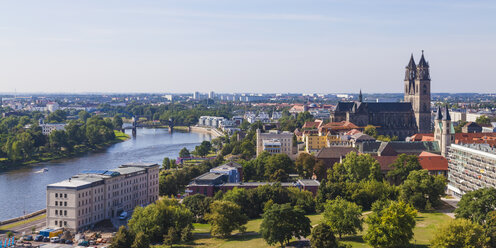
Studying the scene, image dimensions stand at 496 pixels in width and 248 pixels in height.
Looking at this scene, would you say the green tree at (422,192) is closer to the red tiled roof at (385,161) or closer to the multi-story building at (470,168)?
the multi-story building at (470,168)

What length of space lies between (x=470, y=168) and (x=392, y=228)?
50.2 ft

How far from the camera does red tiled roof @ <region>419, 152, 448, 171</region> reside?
155 ft

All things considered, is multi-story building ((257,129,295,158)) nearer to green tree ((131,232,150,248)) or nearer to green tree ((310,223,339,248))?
green tree ((131,232,150,248))

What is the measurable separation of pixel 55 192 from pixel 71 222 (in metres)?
2.31

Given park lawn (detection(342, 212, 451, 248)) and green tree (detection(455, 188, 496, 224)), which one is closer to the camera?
park lawn (detection(342, 212, 451, 248))

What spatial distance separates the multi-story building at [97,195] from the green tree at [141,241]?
762cm

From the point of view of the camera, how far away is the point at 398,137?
8088 cm

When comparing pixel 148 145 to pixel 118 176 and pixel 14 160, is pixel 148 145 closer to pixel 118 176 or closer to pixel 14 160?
pixel 14 160

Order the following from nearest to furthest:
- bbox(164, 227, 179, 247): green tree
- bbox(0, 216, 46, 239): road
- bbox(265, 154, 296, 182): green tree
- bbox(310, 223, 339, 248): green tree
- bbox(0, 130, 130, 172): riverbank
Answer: bbox(310, 223, 339, 248): green tree, bbox(164, 227, 179, 247): green tree, bbox(0, 216, 46, 239): road, bbox(265, 154, 296, 182): green tree, bbox(0, 130, 130, 172): riverbank

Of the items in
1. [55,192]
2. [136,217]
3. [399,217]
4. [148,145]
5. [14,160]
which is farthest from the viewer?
[148,145]

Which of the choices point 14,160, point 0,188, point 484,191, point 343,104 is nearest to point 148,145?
point 14,160

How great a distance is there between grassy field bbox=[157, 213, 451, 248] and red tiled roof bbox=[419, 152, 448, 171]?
12.2m

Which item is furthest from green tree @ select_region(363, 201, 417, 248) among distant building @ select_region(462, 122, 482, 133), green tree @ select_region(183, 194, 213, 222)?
distant building @ select_region(462, 122, 482, 133)

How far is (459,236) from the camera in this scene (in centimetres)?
2662
